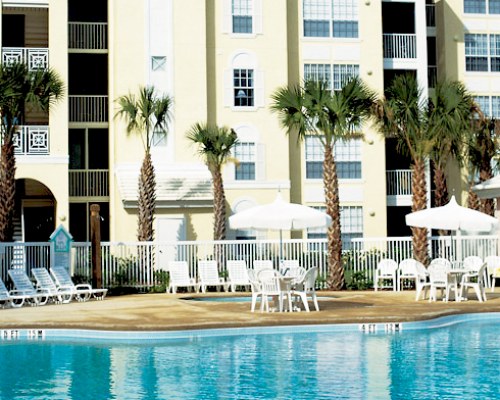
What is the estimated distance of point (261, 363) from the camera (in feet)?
51.6

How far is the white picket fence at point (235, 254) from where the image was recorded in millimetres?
29656

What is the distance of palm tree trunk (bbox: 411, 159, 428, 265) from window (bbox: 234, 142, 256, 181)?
34.5 ft

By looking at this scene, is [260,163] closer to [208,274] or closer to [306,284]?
[208,274]

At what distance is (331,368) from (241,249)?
1588cm

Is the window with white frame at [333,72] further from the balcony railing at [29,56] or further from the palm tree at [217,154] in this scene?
the balcony railing at [29,56]

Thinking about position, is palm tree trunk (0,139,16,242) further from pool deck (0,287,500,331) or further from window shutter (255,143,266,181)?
window shutter (255,143,266,181)

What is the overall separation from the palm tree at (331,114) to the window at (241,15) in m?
10.8

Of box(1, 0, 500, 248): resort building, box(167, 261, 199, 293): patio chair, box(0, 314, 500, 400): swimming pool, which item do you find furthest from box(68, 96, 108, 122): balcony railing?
box(0, 314, 500, 400): swimming pool

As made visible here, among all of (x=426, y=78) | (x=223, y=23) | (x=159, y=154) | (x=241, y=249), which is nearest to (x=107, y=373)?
(x=241, y=249)

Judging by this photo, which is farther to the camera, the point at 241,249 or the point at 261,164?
the point at 261,164

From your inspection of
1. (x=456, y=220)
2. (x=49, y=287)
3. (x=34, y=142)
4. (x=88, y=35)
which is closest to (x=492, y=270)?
(x=456, y=220)

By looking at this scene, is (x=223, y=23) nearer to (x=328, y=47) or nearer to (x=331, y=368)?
(x=328, y=47)

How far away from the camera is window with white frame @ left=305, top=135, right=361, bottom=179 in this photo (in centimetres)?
4056

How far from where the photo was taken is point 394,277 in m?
29.7
